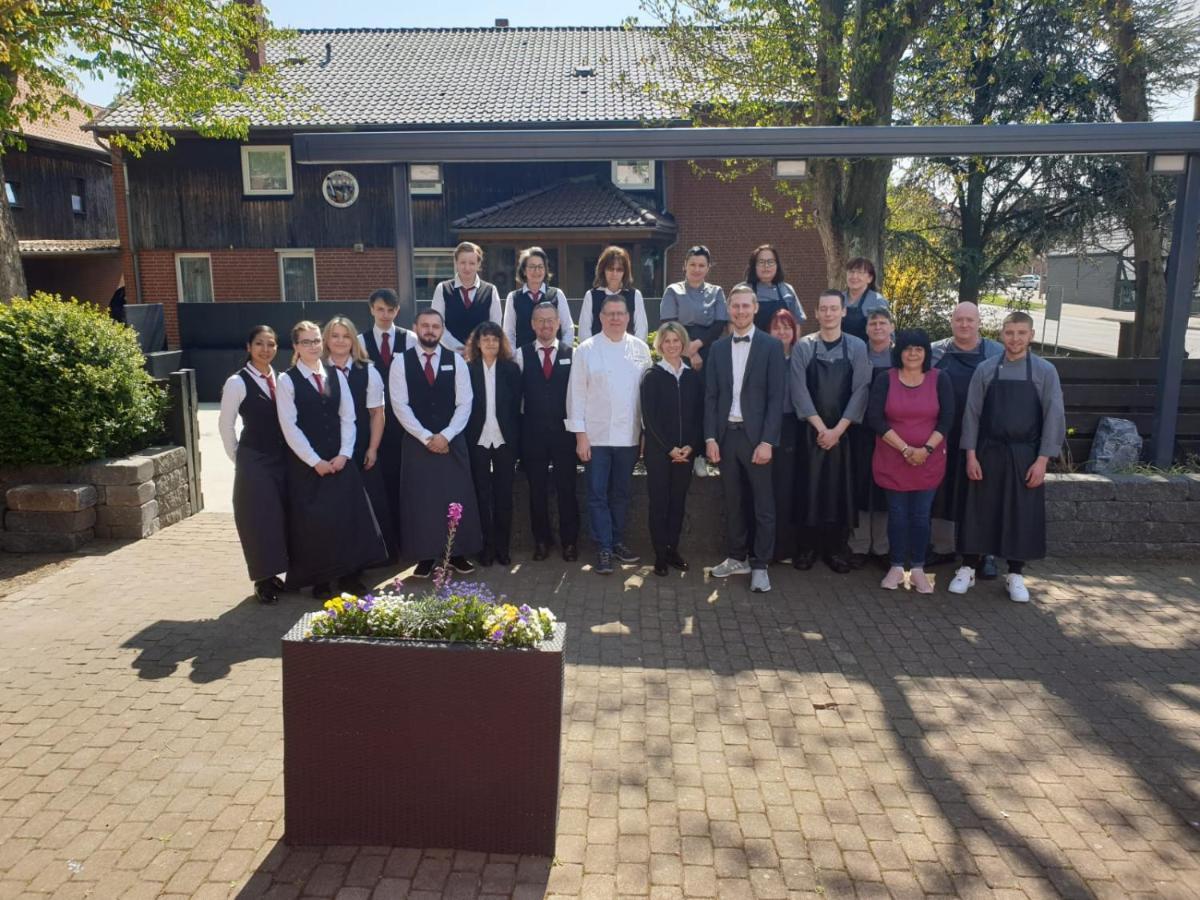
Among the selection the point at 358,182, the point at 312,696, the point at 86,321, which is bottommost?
the point at 312,696

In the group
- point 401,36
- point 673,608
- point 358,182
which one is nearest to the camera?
point 673,608

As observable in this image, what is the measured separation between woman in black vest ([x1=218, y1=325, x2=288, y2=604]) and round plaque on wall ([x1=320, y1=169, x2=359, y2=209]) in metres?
19.2

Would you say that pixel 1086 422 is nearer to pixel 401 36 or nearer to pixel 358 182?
pixel 358 182

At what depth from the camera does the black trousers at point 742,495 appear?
6.88 m

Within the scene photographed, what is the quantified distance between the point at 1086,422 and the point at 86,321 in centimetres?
864

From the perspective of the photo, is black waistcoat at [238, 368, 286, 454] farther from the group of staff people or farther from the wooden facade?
the wooden facade

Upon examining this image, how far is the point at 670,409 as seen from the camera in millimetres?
6949

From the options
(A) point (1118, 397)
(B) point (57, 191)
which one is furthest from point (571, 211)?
(B) point (57, 191)

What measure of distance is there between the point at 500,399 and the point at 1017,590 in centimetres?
389

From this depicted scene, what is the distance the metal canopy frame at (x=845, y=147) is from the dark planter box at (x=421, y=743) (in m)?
5.55

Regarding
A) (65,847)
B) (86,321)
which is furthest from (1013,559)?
(86,321)

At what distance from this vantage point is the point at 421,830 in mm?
3635

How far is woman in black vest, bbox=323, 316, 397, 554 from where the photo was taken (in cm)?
651

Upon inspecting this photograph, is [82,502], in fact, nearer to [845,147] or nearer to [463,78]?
[845,147]
